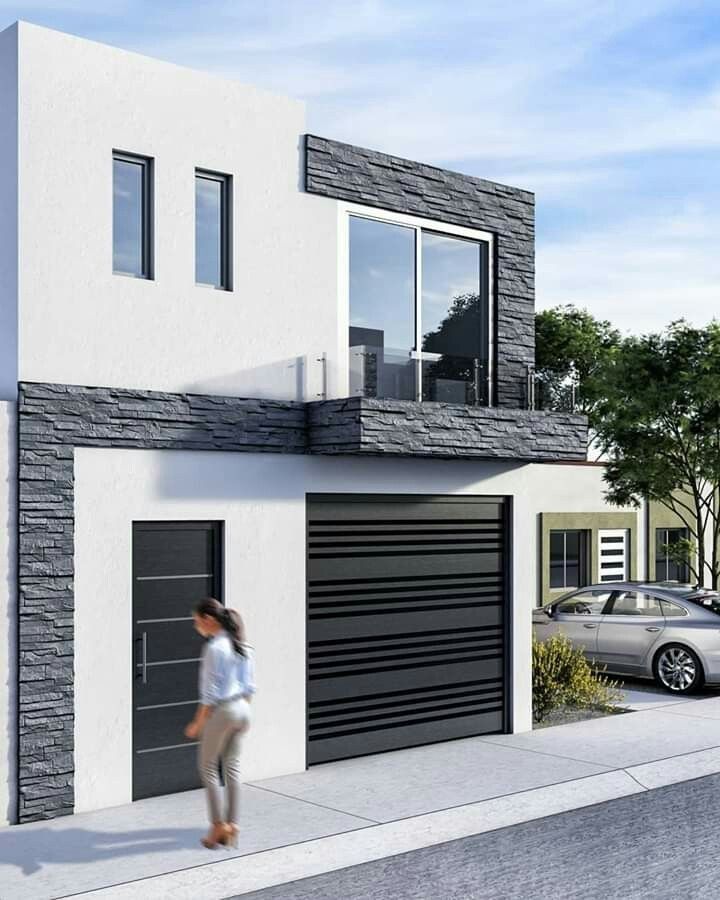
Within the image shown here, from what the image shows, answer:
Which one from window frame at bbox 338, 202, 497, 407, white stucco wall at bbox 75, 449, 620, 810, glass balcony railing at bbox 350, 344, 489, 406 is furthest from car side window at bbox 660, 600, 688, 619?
glass balcony railing at bbox 350, 344, 489, 406

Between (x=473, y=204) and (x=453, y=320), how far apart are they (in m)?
1.37

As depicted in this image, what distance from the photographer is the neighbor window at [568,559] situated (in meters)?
29.2

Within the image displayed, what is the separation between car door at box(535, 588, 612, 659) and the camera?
59.0 feet

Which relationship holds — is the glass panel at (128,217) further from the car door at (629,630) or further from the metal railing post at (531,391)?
the car door at (629,630)

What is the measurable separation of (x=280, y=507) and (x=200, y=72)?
420cm

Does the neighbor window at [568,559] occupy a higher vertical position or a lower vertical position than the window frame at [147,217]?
lower

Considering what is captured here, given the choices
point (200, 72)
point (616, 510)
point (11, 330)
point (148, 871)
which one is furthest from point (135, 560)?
point (616, 510)

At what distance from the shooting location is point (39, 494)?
10.2 metres

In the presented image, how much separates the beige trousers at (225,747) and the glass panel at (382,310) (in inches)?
170

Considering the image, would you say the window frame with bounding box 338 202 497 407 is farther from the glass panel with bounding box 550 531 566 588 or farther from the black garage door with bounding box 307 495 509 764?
the glass panel with bounding box 550 531 566 588

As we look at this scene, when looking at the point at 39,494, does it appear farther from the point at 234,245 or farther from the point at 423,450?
the point at 423,450

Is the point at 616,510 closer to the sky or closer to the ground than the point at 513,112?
closer to the ground

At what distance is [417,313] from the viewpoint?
1328 cm

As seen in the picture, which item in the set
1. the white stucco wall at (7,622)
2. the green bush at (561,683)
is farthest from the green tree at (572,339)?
the white stucco wall at (7,622)
